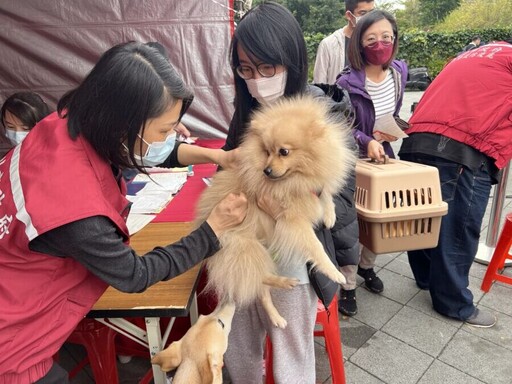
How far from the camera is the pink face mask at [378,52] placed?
2.70 meters

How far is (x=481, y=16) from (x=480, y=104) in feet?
106

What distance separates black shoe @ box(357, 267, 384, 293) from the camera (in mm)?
3236

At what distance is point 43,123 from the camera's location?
118 cm

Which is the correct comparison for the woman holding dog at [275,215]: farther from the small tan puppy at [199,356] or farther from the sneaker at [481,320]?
the sneaker at [481,320]

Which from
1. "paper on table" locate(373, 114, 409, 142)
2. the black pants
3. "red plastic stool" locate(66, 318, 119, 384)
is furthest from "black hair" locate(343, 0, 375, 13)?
the black pants

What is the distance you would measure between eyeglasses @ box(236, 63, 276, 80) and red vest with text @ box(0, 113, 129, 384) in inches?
30.8

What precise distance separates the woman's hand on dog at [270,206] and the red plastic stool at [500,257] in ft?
7.60

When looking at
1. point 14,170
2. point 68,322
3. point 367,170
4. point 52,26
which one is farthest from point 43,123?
point 52,26

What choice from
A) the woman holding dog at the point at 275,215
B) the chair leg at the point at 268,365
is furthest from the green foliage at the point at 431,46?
the chair leg at the point at 268,365

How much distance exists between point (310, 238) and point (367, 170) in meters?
0.72

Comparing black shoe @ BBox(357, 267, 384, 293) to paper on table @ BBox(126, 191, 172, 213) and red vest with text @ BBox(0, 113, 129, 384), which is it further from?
red vest with text @ BBox(0, 113, 129, 384)

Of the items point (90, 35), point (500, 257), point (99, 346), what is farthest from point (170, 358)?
point (90, 35)

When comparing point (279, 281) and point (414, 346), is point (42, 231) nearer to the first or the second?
point (279, 281)

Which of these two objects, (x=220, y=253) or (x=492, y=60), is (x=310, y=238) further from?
(x=492, y=60)
